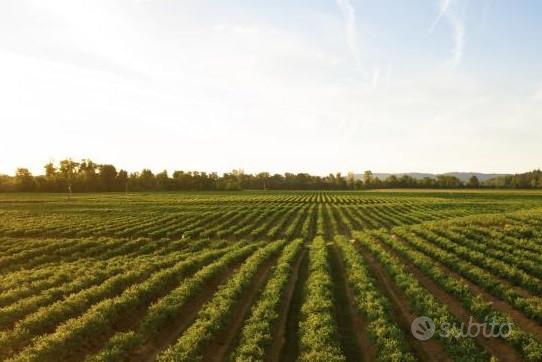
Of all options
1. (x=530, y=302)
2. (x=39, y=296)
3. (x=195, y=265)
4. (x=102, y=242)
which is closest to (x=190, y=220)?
(x=102, y=242)

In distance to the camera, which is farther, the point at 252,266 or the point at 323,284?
the point at 252,266

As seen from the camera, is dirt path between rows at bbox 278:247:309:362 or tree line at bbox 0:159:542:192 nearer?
dirt path between rows at bbox 278:247:309:362

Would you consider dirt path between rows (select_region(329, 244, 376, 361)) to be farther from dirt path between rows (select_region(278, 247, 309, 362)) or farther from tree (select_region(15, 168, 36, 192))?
tree (select_region(15, 168, 36, 192))

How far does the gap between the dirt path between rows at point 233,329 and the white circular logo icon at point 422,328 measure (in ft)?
21.1

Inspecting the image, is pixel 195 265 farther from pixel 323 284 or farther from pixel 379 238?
Result: pixel 379 238

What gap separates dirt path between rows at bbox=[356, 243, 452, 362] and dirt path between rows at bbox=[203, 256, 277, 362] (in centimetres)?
608

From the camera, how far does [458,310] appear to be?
1497cm

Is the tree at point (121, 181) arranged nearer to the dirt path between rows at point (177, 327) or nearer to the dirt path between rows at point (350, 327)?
the dirt path between rows at point (177, 327)

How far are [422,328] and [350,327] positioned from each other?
8.51ft

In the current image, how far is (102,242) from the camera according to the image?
1202 inches

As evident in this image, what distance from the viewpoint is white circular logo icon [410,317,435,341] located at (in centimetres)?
1266

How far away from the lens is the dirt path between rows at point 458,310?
1149 cm

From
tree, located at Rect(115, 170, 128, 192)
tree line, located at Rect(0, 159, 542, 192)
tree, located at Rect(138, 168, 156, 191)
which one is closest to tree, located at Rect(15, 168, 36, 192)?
tree line, located at Rect(0, 159, 542, 192)

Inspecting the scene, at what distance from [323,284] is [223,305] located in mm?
5339
